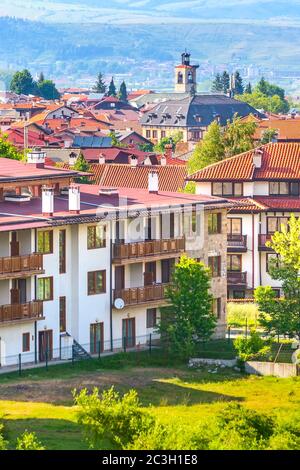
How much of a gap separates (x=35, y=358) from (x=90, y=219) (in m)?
5.58

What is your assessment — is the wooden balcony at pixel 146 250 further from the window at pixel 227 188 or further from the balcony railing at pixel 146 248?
the window at pixel 227 188

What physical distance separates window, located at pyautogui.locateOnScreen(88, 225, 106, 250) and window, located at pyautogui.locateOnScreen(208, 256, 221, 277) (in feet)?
25.5

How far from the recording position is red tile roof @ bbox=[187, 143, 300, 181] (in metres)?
93.3

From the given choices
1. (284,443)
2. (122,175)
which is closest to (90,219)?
(284,443)

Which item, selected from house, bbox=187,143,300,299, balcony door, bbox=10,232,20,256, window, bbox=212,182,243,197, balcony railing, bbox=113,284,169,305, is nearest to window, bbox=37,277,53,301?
balcony door, bbox=10,232,20,256

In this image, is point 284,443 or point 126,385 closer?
point 284,443

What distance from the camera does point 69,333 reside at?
69.0m

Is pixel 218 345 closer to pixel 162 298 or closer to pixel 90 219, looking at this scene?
pixel 162 298

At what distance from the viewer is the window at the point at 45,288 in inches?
2675

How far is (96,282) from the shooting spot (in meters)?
70.4

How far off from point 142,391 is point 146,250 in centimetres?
1054

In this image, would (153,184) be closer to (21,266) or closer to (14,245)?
(14,245)

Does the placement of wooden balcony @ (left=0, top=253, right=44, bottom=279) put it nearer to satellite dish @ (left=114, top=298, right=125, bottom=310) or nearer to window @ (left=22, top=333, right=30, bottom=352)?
window @ (left=22, top=333, right=30, bottom=352)

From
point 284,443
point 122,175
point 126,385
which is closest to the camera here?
point 284,443
